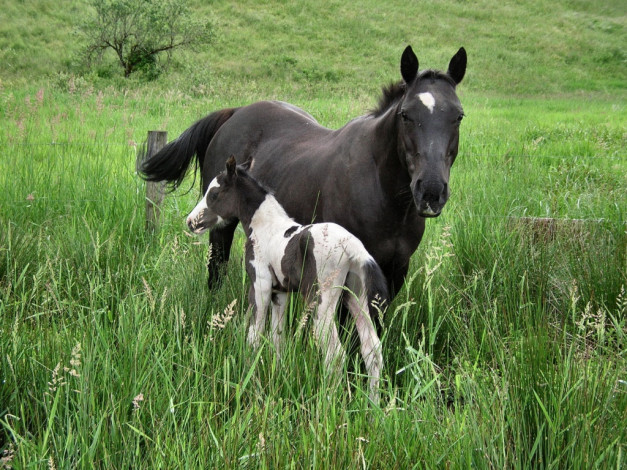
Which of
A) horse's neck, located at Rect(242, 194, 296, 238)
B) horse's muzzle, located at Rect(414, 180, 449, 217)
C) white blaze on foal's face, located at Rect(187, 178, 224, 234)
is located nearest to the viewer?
horse's muzzle, located at Rect(414, 180, 449, 217)

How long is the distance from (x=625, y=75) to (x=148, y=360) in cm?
3126

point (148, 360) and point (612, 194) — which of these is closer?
point (148, 360)

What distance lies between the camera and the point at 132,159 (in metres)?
7.87

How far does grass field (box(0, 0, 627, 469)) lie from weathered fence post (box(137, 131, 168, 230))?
0.15 meters

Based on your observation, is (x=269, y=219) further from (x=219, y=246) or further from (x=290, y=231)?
(x=219, y=246)

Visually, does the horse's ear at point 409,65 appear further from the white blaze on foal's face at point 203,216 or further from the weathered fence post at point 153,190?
the weathered fence post at point 153,190

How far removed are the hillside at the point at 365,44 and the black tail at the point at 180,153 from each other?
1278 cm

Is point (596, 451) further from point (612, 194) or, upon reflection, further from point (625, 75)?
point (625, 75)

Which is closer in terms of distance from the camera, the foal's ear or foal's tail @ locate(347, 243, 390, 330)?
foal's tail @ locate(347, 243, 390, 330)

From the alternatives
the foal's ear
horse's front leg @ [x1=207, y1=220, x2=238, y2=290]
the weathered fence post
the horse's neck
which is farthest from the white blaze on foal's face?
the weathered fence post

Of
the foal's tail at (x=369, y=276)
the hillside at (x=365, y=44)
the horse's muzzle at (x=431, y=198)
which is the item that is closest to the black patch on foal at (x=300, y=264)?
the foal's tail at (x=369, y=276)

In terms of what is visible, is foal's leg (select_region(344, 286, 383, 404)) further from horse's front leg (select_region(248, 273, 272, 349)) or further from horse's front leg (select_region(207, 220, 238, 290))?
horse's front leg (select_region(207, 220, 238, 290))

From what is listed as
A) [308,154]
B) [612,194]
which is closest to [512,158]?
[612,194]

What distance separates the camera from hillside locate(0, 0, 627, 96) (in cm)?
2323
